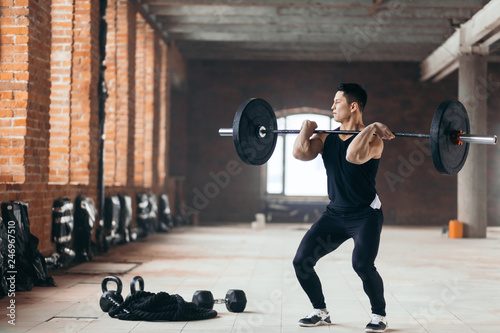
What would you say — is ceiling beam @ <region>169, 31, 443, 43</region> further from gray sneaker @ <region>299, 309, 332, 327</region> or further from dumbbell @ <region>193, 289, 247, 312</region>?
gray sneaker @ <region>299, 309, 332, 327</region>

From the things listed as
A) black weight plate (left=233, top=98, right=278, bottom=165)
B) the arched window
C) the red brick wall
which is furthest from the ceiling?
A: black weight plate (left=233, top=98, right=278, bottom=165)

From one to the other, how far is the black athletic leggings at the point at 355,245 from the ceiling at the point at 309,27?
269 inches

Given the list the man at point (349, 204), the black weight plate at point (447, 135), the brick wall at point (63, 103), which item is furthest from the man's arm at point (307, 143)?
the brick wall at point (63, 103)

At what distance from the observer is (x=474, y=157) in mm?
11102

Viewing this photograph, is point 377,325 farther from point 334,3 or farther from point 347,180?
point 334,3

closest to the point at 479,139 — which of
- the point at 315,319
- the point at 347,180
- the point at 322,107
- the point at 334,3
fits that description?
the point at 347,180

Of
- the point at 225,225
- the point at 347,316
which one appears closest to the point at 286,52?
the point at 225,225

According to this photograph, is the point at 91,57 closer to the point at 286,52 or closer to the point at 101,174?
the point at 101,174

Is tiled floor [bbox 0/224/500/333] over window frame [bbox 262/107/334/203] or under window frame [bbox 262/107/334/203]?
under

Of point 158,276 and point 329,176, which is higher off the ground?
point 329,176

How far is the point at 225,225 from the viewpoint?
14664 mm

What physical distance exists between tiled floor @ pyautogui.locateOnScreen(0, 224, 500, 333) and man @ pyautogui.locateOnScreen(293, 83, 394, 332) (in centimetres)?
36

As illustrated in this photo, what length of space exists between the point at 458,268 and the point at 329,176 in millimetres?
3858

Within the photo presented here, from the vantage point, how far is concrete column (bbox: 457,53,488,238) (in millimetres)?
10977
